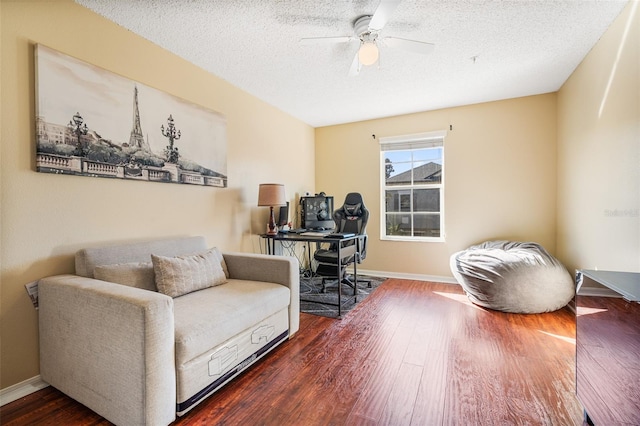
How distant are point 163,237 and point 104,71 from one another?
1304mm

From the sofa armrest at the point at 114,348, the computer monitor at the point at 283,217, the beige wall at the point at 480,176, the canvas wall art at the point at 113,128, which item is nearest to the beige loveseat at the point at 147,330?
the sofa armrest at the point at 114,348

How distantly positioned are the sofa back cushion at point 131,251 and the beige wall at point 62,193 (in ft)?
0.52

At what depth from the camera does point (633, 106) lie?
193 centimetres

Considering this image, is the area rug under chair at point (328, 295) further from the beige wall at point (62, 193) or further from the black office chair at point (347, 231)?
the beige wall at point (62, 193)

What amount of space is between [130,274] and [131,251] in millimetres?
264

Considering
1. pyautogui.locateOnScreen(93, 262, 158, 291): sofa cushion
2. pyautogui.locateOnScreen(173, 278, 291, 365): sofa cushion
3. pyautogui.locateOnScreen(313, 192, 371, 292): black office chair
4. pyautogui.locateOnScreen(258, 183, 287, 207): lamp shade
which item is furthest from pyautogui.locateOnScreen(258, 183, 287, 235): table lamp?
pyautogui.locateOnScreen(93, 262, 158, 291): sofa cushion

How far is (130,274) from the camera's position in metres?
1.80

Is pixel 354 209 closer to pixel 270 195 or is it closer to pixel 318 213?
pixel 318 213

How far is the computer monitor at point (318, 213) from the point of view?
4.09 meters

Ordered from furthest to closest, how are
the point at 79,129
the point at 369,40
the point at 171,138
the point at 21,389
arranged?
1. the point at 171,138
2. the point at 369,40
3. the point at 79,129
4. the point at 21,389

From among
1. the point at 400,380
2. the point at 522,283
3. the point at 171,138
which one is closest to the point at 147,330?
the point at 400,380

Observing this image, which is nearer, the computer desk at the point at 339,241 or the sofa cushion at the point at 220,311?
the sofa cushion at the point at 220,311

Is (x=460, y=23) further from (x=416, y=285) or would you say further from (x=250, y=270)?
(x=416, y=285)

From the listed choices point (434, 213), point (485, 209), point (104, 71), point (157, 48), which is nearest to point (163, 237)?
point (104, 71)
